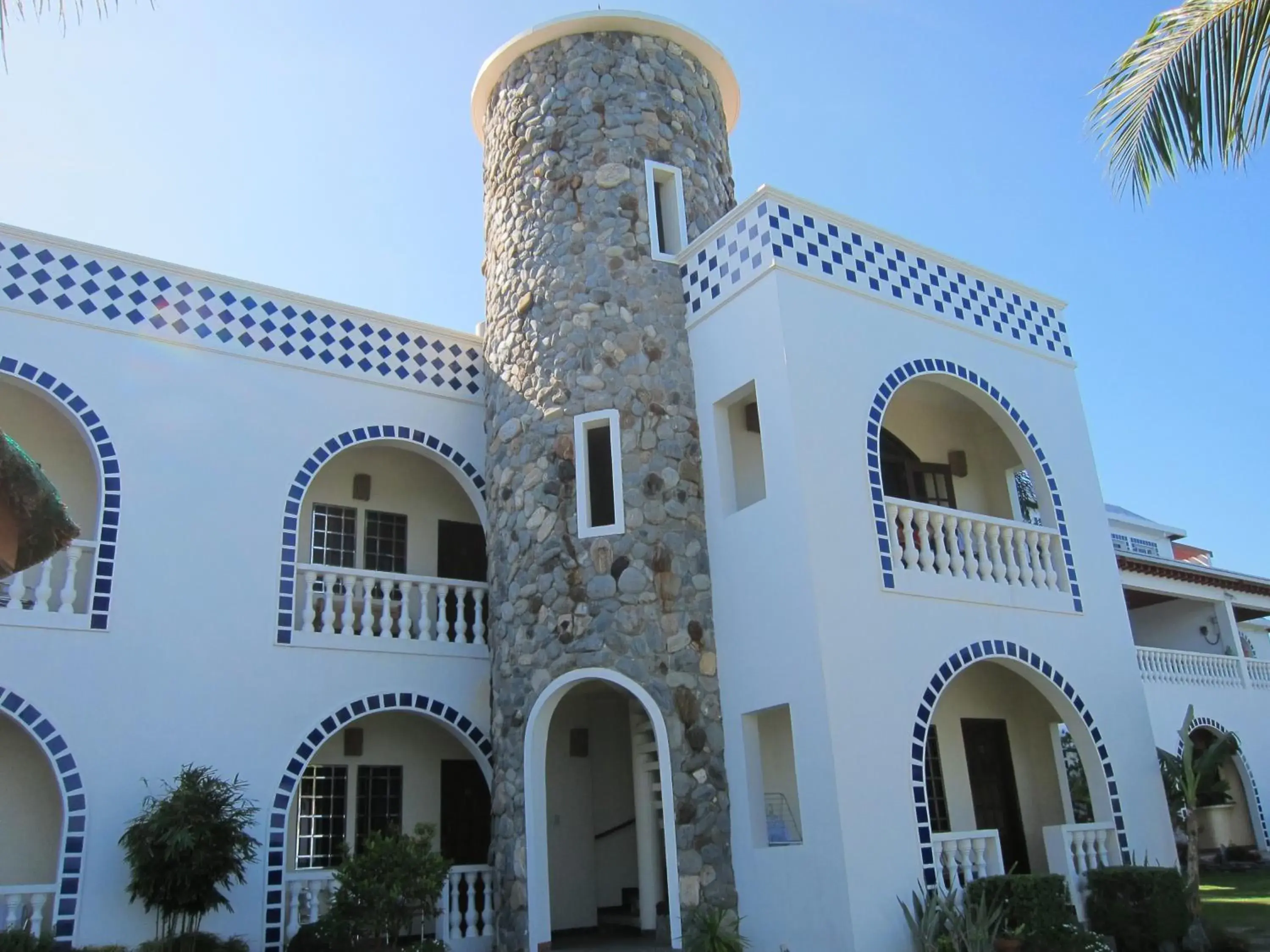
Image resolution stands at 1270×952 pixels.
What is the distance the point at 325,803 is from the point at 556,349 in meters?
5.34

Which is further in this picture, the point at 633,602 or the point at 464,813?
the point at 464,813

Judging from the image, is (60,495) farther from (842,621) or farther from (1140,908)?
(1140,908)

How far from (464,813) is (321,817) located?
1569 mm

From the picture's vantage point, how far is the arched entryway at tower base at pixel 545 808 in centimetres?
977

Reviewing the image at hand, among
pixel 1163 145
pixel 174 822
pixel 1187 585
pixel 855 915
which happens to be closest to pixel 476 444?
pixel 174 822

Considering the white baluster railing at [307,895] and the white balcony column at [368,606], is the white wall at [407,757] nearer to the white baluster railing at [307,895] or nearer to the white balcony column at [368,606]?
the white balcony column at [368,606]

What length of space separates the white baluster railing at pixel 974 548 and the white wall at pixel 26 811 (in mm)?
7900

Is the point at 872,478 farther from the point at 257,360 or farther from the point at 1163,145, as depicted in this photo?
the point at 257,360

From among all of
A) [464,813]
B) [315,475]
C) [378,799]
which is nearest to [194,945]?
[378,799]

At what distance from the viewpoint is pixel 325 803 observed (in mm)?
11789

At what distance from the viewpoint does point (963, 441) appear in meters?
13.7

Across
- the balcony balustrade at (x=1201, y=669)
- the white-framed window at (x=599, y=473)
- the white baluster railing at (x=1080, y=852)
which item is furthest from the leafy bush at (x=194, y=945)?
the balcony balustrade at (x=1201, y=669)

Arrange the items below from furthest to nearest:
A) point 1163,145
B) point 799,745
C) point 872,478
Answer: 1. point 872,478
2. point 799,745
3. point 1163,145

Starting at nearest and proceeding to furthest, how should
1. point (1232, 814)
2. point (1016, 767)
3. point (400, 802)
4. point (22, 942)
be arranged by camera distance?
point (22, 942) < point (400, 802) < point (1016, 767) < point (1232, 814)
